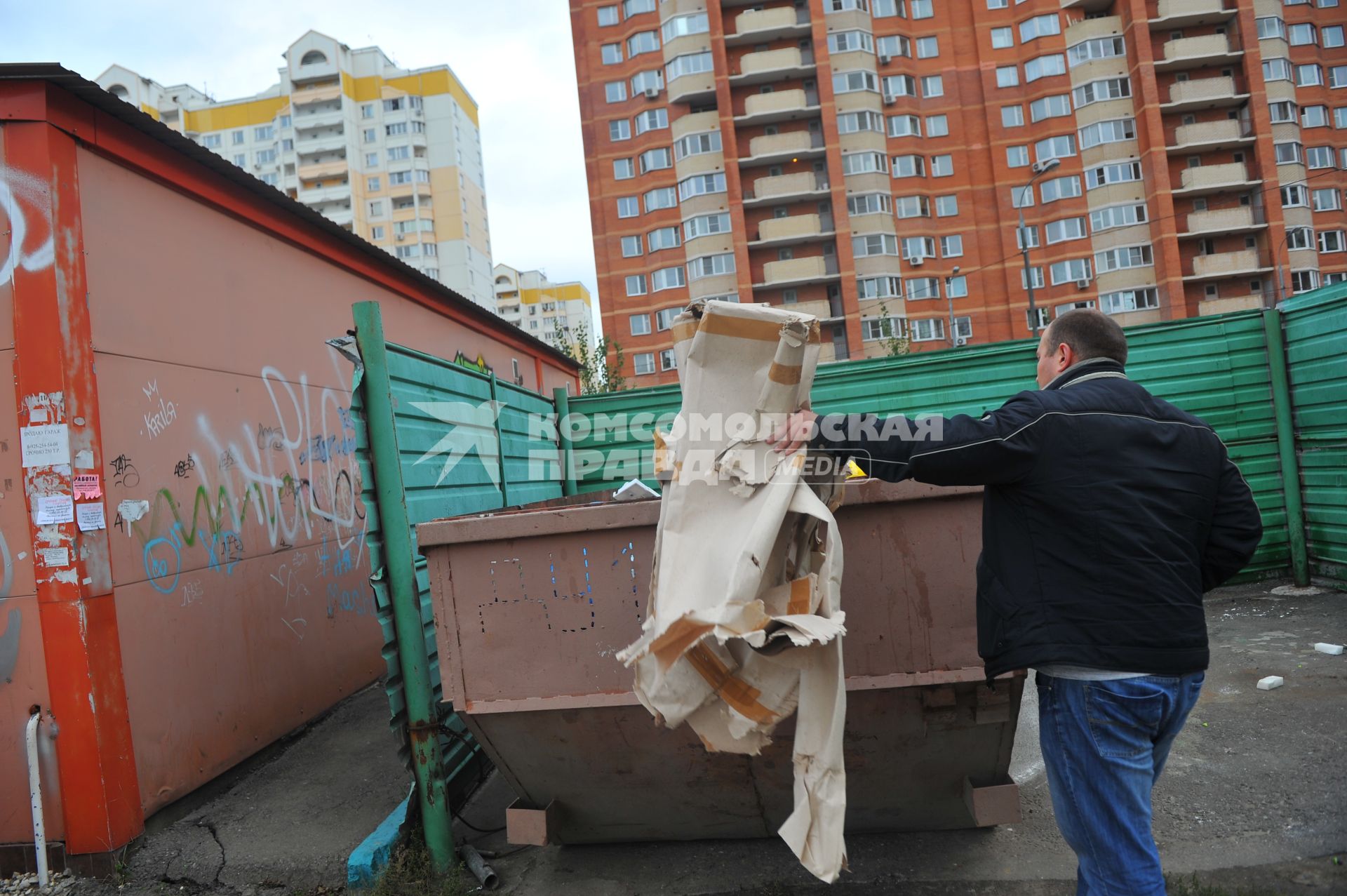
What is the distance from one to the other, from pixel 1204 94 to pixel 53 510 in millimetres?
48576

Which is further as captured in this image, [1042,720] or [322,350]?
[322,350]

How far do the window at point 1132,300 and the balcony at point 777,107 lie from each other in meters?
17.5

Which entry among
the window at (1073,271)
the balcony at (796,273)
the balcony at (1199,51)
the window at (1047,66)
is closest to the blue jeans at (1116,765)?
the balcony at (796,273)

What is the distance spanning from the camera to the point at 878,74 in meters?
42.9

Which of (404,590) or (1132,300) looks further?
(1132,300)

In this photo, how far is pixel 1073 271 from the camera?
41.1 m

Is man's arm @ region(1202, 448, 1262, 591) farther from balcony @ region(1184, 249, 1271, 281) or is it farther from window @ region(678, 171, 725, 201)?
balcony @ region(1184, 249, 1271, 281)

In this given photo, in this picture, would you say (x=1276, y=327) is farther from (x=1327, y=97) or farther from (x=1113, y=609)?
(x=1327, y=97)

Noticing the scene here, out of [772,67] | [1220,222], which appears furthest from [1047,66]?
[772,67]

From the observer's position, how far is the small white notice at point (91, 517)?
4152mm

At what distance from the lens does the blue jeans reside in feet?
7.48

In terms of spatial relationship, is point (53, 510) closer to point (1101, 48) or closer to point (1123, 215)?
point (1123, 215)

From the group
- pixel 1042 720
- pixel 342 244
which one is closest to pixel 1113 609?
pixel 1042 720

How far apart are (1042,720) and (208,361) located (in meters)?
5.31
